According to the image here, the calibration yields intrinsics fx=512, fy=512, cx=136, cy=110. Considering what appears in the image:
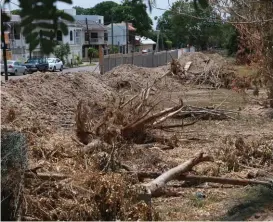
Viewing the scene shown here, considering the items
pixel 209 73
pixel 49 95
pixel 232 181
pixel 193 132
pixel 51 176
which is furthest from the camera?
pixel 209 73

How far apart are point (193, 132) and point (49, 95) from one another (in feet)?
18.8

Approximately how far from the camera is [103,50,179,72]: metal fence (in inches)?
1287

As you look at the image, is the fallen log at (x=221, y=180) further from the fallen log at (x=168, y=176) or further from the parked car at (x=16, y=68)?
the parked car at (x=16, y=68)

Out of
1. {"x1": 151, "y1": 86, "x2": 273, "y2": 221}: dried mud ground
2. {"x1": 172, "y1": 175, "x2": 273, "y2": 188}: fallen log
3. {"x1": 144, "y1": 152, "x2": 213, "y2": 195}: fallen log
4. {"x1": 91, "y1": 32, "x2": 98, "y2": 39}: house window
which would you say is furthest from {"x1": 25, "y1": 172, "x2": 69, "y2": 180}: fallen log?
{"x1": 91, "y1": 32, "x2": 98, "y2": 39}: house window

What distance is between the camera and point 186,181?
25.6 feet

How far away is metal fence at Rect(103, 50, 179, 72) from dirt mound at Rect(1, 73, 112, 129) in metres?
11.4

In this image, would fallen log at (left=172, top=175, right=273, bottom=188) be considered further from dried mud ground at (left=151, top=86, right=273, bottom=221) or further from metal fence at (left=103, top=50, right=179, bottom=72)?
metal fence at (left=103, top=50, right=179, bottom=72)

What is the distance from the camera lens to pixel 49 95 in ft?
54.9

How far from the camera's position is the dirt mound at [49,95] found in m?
13.8

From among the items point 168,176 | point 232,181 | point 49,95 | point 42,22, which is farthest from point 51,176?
point 49,95

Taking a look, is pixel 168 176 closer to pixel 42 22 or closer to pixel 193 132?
pixel 42 22

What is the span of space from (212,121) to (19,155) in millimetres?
9869

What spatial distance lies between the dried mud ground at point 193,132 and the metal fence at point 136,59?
7257 mm

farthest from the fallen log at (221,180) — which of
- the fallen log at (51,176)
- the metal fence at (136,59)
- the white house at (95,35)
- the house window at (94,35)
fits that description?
the house window at (94,35)
